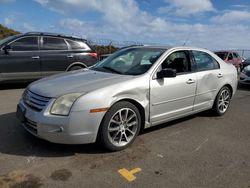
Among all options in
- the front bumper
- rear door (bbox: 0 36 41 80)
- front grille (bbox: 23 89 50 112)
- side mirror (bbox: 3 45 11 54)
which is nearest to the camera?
the front bumper

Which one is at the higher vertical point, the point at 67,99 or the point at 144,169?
the point at 67,99

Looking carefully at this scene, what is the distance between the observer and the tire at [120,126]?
394 centimetres

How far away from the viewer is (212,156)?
4070mm

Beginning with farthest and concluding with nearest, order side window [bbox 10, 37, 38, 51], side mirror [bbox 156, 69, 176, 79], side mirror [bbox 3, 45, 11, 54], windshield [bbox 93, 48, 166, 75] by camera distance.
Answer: side window [bbox 10, 37, 38, 51] < side mirror [bbox 3, 45, 11, 54] < windshield [bbox 93, 48, 166, 75] < side mirror [bbox 156, 69, 176, 79]

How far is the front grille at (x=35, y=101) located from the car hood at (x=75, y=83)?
51 millimetres

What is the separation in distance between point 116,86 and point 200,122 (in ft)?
7.71

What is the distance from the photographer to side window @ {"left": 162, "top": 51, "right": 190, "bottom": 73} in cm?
494

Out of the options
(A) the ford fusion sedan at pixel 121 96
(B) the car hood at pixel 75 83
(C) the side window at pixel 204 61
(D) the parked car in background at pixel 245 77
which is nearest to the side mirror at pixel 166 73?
(A) the ford fusion sedan at pixel 121 96

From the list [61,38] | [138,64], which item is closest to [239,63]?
[61,38]

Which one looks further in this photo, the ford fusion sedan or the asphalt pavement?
the ford fusion sedan

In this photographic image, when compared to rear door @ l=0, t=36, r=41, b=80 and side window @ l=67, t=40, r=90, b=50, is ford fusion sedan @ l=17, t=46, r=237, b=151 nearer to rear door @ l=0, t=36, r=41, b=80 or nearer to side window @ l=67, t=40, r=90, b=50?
rear door @ l=0, t=36, r=41, b=80

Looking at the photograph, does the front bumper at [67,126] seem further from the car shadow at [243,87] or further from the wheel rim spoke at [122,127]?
the car shadow at [243,87]

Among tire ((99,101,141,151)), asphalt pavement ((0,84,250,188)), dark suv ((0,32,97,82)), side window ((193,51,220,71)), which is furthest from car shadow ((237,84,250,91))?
tire ((99,101,141,151))

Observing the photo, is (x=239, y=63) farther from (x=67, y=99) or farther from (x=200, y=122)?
(x=67, y=99)
